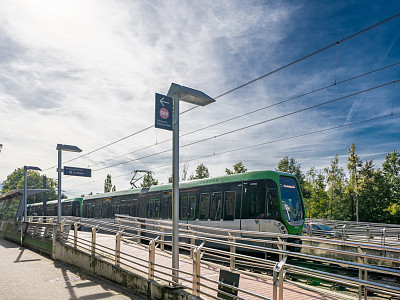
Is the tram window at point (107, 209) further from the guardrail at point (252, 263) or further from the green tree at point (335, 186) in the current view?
the green tree at point (335, 186)

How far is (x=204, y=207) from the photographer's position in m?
14.7

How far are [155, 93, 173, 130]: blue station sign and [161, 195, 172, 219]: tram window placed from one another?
10.3 metres

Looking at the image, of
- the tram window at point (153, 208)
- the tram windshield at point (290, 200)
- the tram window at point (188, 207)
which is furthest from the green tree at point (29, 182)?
the tram windshield at point (290, 200)

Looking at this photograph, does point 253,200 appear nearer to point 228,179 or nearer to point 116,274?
point 228,179

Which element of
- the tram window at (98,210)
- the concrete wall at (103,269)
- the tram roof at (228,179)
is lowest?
the concrete wall at (103,269)

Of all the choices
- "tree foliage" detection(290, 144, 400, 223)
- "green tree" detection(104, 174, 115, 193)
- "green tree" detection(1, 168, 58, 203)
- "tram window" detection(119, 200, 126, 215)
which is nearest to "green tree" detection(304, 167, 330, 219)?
"tree foliage" detection(290, 144, 400, 223)

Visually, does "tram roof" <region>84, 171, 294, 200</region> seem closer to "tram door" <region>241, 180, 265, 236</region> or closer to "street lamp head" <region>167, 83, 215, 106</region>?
"tram door" <region>241, 180, 265, 236</region>

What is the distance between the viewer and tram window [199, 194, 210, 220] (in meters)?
14.5

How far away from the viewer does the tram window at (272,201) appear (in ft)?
39.8

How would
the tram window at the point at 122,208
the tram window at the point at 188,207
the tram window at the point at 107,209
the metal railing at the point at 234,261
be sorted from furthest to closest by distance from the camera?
the tram window at the point at 107,209, the tram window at the point at 122,208, the tram window at the point at 188,207, the metal railing at the point at 234,261

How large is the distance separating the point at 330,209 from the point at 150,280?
4421 centimetres

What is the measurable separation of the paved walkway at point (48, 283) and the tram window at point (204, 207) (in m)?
5.73

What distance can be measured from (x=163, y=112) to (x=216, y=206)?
7.82 m

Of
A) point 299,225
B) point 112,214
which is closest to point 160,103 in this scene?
point 299,225
